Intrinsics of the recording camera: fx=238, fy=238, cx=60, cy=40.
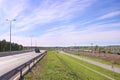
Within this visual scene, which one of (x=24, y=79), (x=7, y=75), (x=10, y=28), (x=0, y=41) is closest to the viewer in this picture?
(x=7, y=75)

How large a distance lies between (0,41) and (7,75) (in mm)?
77427

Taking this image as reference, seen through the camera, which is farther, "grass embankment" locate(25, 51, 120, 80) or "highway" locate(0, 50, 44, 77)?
"highway" locate(0, 50, 44, 77)

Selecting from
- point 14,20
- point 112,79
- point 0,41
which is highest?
point 14,20

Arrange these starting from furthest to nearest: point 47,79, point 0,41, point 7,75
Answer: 1. point 0,41
2. point 47,79
3. point 7,75

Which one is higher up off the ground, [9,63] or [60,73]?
[9,63]

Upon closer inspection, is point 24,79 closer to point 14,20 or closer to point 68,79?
point 68,79

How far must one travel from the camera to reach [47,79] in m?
15.4

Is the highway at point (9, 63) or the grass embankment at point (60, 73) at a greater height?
the highway at point (9, 63)

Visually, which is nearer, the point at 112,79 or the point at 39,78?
the point at 39,78

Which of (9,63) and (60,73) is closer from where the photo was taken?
(60,73)

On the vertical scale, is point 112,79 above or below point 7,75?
below

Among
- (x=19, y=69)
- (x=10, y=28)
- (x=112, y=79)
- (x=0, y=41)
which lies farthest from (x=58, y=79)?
(x=0, y=41)

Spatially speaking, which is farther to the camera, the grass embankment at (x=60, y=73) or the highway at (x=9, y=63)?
the highway at (x=9, y=63)

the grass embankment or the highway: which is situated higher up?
the highway
